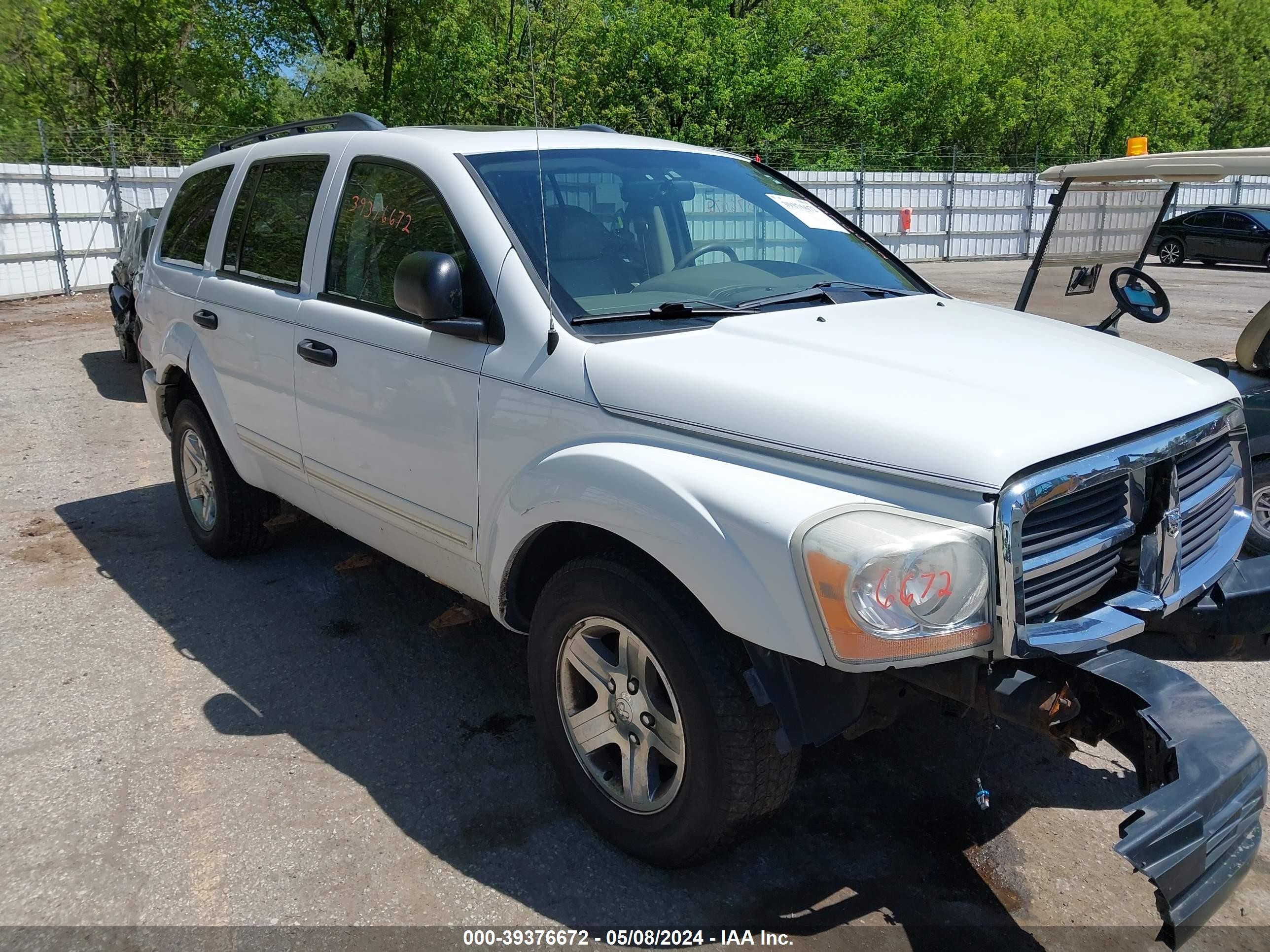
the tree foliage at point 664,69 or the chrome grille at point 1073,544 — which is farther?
the tree foliage at point 664,69

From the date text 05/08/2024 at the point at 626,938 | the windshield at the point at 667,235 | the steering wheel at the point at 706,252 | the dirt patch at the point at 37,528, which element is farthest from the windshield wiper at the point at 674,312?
the dirt patch at the point at 37,528

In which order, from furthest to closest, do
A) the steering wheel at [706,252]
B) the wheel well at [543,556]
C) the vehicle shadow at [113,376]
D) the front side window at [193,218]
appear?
1. the vehicle shadow at [113,376]
2. the front side window at [193,218]
3. the steering wheel at [706,252]
4. the wheel well at [543,556]

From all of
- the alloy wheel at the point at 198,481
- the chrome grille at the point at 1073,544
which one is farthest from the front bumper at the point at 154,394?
the chrome grille at the point at 1073,544

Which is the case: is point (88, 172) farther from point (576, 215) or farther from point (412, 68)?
point (576, 215)

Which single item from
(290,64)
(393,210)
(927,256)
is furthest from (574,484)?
(290,64)

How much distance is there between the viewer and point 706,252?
142 inches

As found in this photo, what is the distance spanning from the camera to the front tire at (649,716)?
256 cm

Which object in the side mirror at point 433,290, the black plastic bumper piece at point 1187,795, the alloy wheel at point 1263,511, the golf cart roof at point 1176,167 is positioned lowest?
the alloy wheel at point 1263,511

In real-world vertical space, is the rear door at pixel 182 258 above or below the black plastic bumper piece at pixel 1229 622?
above

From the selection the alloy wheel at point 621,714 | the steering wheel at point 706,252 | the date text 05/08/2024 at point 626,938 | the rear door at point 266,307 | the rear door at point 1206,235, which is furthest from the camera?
the rear door at point 1206,235

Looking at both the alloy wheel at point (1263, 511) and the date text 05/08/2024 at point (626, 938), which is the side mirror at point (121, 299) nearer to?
the date text 05/08/2024 at point (626, 938)

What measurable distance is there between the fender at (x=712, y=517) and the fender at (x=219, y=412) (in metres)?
2.37

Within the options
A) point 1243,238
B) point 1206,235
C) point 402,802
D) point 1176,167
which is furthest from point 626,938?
point 1206,235

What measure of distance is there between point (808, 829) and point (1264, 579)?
151cm
